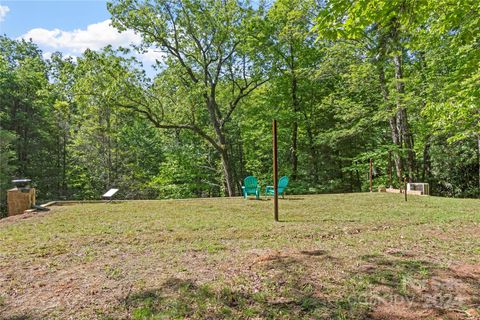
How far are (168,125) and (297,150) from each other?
6.83m

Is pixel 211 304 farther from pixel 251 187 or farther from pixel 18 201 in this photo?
pixel 251 187

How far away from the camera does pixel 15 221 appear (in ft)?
18.7

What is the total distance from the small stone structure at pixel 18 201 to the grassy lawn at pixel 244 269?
1555 mm

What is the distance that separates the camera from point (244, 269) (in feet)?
9.78

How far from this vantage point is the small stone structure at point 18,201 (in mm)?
6793

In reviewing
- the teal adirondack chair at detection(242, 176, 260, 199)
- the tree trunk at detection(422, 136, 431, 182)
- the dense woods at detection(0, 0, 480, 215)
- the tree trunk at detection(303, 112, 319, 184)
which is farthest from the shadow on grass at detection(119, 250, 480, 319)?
the tree trunk at detection(303, 112, 319, 184)

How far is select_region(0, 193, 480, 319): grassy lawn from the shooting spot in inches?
90.0

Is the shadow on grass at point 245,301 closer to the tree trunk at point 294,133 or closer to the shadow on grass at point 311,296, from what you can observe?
the shadow on grass at point 311,296

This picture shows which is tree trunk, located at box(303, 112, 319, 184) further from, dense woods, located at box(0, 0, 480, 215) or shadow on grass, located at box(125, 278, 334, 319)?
shadow on grass, located at box(125, 278, 334, 319)

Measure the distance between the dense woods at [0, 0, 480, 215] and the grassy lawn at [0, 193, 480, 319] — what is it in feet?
20.0

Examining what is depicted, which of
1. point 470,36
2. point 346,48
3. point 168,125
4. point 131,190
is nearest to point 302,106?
point 346,48

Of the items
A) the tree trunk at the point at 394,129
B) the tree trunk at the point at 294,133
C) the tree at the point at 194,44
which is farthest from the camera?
the tree trunk at the point at 294,133

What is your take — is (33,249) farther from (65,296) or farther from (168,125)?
(168,125)

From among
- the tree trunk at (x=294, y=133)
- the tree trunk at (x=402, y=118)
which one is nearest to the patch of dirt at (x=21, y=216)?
the tree trunk at (x=402, y=118)
